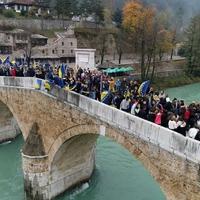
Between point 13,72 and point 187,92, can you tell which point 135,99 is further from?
point 187,92

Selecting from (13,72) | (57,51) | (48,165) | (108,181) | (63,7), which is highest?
(63,7)

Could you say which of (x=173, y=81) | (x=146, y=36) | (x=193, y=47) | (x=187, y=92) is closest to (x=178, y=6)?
(x=193, y=47)

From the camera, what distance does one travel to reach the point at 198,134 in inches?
387

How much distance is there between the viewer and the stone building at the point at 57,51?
44.9m

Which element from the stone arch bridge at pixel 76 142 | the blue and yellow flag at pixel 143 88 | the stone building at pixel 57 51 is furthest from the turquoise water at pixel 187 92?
the blue and yellow flag at pixel 143 88

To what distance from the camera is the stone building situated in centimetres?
4494

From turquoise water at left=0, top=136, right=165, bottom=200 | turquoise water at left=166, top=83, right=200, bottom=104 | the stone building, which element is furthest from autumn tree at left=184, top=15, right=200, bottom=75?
turquoise water at left=0, top=136, right=165, bottom=200

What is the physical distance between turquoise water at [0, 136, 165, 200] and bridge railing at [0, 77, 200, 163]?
4981 millimetres

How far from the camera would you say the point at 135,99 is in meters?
12.1

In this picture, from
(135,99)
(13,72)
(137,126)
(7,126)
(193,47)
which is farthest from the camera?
(193,47)

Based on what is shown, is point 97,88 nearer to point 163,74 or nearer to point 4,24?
point 163,74

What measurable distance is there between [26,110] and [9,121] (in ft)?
23.0

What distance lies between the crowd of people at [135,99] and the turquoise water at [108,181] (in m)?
5.33

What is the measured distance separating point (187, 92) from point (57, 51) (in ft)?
56.7
